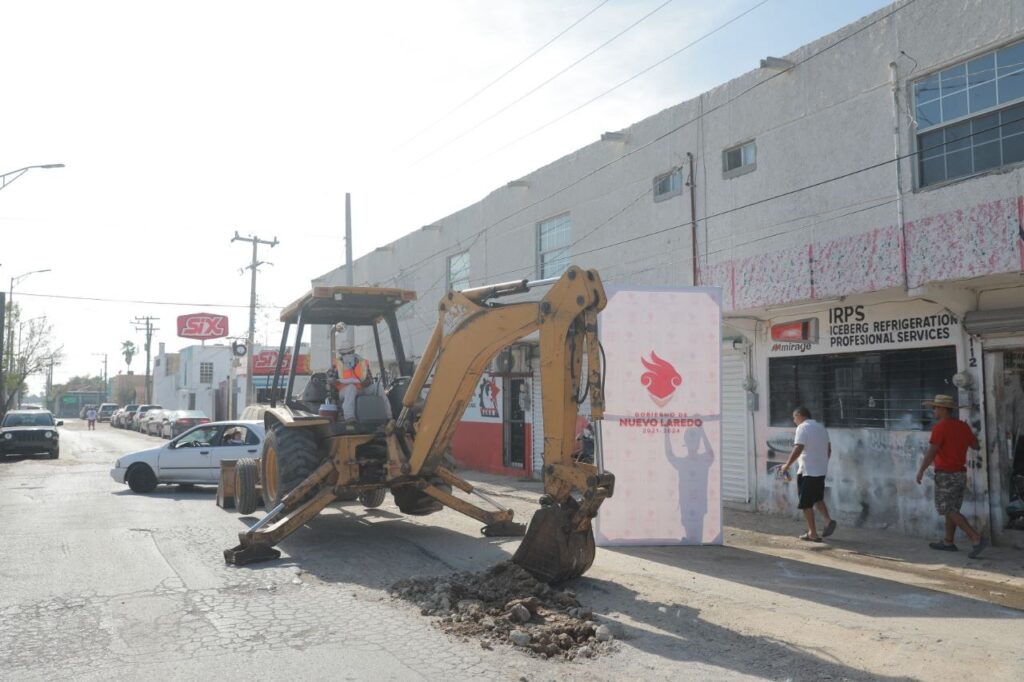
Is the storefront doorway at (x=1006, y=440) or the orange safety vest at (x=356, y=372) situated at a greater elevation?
the orange safety vest at (x=356, y=372)

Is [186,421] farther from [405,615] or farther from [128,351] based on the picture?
[128,351]

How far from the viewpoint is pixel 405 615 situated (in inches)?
259

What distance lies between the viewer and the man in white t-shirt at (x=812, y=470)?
10250mm

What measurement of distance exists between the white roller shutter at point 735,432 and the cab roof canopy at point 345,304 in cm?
570

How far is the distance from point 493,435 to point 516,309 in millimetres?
12889

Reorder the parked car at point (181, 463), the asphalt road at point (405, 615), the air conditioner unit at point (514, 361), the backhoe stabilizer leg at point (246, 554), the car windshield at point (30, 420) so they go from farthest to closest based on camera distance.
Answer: the car windshield at point (30, 420) → the air conditioner unit at point (514, 361) → the parked car at point (181, 463) → the backhoe stabilizer leg at point (246, 554) → the asphalt road at point (405, 615)

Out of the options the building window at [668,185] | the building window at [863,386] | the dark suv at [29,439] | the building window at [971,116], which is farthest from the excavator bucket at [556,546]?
the dark suv at [29,439]

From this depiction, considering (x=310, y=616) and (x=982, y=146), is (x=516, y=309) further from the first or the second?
(x=982, y=146)

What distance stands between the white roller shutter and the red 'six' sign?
4441cm

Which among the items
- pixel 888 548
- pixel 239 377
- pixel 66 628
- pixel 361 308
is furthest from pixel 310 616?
pixel 239 377

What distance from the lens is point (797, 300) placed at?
11.0 m

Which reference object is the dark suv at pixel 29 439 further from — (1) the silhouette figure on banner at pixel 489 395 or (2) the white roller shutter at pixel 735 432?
(2) the white roller shutter at pixel 735 432

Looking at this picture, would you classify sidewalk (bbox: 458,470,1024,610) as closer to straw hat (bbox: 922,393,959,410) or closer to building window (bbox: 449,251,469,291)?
straw hat (bbox: 922,393,959,410)

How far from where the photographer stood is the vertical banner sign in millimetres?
9828
